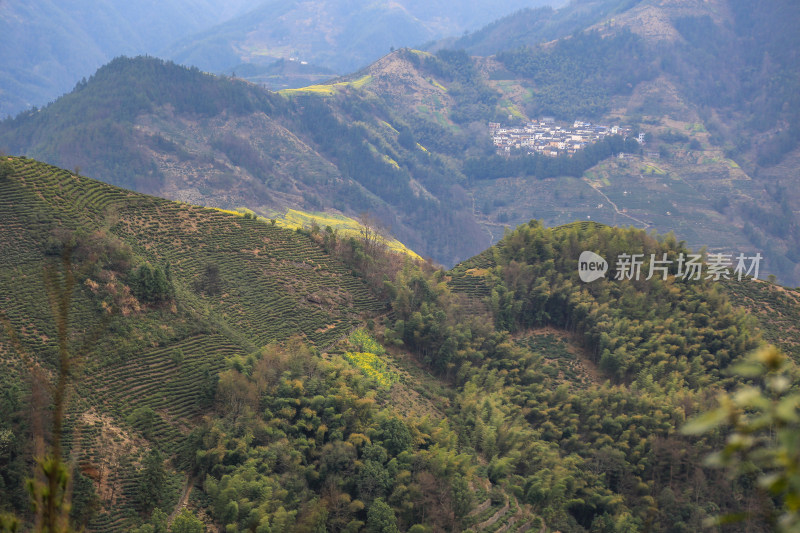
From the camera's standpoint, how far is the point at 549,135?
140 m

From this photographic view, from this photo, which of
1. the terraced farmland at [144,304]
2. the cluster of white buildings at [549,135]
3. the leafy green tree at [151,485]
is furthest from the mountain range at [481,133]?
the leafy green tree at [151,485]

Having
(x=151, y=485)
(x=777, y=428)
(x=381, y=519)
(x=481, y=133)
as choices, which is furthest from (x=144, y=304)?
(x=481, y=133)

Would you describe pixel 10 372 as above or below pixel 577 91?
below

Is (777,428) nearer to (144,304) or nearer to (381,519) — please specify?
(381,519)

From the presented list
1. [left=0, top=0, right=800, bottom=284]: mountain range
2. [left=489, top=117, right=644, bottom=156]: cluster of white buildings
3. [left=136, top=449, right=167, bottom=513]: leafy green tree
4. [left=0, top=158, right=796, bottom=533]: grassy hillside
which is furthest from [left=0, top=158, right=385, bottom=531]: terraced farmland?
[left=489, top=117, right=644, bottom=156]: cluster of white buildings

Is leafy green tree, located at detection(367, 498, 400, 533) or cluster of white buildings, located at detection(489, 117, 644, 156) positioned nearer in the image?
leafy green tree, located at detection(367, 498, 400, 533)

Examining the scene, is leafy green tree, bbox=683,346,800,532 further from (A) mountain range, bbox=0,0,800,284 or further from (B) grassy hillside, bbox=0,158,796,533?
(A) mountain range, bbox=0,0,800,284

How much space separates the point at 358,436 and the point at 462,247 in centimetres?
9479

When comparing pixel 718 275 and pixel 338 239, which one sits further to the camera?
pixel 338 239

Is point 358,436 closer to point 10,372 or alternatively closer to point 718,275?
point 10,372

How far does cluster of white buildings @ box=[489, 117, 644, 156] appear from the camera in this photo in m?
134

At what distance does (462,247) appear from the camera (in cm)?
11956

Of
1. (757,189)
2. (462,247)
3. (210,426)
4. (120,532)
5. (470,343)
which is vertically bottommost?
(120,532)

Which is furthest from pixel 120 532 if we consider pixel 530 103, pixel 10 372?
pixel 530 103
